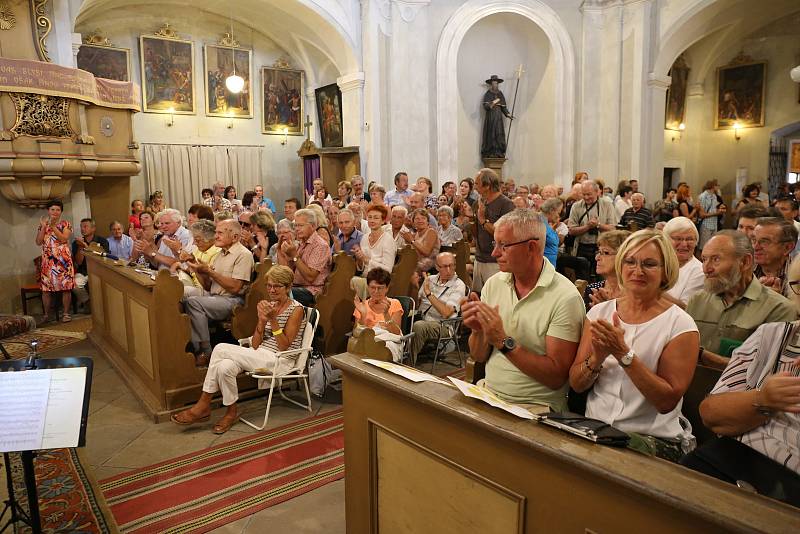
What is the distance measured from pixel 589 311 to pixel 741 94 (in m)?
16.2

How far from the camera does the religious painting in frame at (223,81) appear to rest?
12469mm

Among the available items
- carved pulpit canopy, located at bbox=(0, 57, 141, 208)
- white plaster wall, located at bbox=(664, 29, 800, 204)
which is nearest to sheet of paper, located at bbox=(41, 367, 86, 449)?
carved pulpit canopy, located at bbox=(0, 57, 141, 208)

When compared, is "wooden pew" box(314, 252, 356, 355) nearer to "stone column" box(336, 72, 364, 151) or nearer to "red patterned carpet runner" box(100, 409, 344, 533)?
"red patterned carpet runner" box(100, 409, 344, 533)

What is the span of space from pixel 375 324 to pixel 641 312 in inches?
104

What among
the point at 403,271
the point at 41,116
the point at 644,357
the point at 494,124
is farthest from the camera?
the point at 494,124

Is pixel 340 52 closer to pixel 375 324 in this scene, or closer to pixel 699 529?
pixel 375 324

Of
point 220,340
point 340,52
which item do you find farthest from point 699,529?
point 340,52

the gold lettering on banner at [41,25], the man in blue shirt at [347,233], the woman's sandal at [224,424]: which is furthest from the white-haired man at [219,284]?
the gold lettering on banner at [41,25]

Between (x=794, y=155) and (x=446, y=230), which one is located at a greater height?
(x=794, y=155)

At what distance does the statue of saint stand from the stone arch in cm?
123

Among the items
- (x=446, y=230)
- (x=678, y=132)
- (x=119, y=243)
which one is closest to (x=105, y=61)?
(x=119, y=243)

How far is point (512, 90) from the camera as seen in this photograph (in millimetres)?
13523

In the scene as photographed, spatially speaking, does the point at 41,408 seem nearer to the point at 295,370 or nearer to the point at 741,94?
the point at 295,370

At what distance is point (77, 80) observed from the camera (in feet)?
24.0
